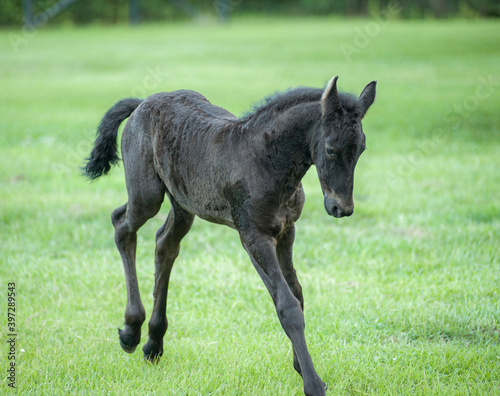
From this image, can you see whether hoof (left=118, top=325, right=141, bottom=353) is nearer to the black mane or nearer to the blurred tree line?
the black mane

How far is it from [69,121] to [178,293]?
30.8 ft

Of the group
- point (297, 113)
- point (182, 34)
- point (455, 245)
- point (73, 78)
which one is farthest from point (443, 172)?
point (182, 34)

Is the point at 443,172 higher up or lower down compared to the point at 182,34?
higher up

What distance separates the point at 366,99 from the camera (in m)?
3.50

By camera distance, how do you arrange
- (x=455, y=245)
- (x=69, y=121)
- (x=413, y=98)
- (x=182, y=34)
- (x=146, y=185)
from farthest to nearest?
(x=182, y=34) → (x=413, y=98) → (x=69, y=121) → (x=455, y=245) → (x=146, y=185)

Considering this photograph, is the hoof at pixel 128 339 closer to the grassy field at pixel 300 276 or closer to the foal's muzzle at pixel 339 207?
the grassy field at pixel 300 276

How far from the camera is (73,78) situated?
20938 mm

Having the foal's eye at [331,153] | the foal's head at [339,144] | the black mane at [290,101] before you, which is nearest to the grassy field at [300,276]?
the foal's head at [339,144]

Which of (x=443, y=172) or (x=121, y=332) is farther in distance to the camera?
(x=443, y=172)

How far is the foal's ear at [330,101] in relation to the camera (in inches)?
129

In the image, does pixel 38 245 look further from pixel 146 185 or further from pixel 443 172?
pixel 443 172

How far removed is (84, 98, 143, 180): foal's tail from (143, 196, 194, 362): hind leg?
699mm

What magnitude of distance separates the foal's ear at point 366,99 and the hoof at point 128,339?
2.26 meters

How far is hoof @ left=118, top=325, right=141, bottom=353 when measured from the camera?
453 cm
